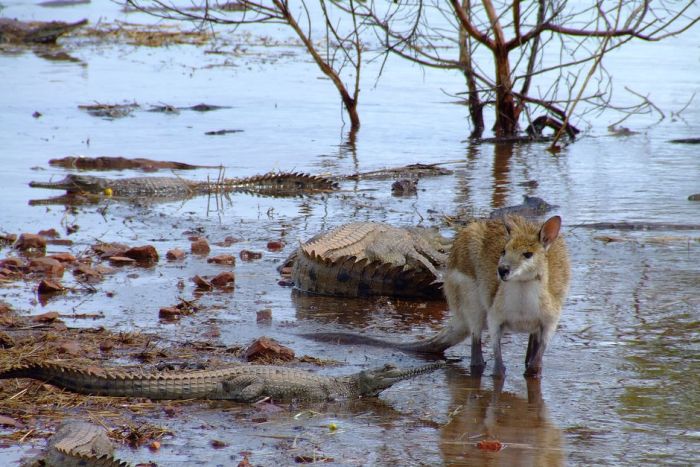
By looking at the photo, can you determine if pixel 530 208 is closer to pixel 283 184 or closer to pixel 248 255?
pixel 248 255

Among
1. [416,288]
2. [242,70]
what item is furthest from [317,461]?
[242,70]

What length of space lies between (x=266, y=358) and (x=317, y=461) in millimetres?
1454

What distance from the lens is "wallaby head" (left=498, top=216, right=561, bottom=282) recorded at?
515 centimetres

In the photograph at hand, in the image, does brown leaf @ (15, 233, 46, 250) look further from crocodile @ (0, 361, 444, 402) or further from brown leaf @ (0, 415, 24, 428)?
brown leaf @ (0, 415, 24, 428)

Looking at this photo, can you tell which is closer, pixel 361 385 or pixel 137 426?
pixel 137 426

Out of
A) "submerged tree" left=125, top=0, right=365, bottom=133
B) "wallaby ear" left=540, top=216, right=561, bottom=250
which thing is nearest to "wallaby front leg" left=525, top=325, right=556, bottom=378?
"wallaby ear" left=540, top=216, right=561, bottom=250

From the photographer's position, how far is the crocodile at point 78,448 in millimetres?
Answer: 3939

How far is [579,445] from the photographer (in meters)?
4.55

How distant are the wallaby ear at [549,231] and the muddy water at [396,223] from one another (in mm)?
756

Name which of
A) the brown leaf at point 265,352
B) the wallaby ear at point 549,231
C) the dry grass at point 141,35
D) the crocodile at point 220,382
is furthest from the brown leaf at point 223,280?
the dry grass at point 141,35

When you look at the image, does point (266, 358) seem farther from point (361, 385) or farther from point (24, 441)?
point (24, 441)

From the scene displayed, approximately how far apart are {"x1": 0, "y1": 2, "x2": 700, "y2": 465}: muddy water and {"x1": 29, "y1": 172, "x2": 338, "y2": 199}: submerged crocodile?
297mm

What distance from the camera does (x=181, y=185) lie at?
36.6 ft

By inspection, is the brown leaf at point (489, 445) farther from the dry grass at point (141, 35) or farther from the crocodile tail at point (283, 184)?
the dry grass at point (141, 35)
